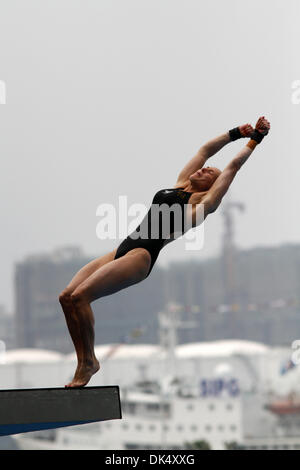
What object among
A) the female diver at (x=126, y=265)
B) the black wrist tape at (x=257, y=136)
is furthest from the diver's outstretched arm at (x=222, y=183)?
the black wrist tape at (x=257, y=136)

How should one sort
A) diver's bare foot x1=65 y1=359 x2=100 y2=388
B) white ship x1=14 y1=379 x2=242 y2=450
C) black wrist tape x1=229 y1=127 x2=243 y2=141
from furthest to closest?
white ship x1=14 y1=379 x2=242 y2=450 → black wrist tape x1=229 y1=127 x2=243 y2=141 → diver's bare foot x1=65 y1=359 x2=100 y2=388

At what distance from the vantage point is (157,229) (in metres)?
9.68

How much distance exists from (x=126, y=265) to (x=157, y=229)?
470 millimetres

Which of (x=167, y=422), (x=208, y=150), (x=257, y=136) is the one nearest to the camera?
(x=257, y=136)

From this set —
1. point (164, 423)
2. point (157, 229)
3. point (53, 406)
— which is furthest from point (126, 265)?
point (164, 423)

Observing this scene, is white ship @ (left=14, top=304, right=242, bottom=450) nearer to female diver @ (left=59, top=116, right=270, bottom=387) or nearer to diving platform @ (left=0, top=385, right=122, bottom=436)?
female diver @ (left=59, top=116, right=270, bottom=387)

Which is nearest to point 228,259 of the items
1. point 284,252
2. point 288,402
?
point 284,252

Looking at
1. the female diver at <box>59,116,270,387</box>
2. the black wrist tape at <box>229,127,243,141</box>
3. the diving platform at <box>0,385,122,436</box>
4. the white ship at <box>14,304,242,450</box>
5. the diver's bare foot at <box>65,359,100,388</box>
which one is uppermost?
the black wrist tape at <box>229,127,243,141</box>

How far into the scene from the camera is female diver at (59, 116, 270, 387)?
9.46 metres

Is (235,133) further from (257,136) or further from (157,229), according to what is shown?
(157,229)

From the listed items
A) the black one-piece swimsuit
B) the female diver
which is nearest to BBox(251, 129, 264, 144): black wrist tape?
the female diver

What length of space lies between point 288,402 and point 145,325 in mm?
20274

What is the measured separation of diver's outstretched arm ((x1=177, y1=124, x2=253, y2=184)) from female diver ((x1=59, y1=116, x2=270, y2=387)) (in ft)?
0.37

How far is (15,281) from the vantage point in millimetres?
92312
